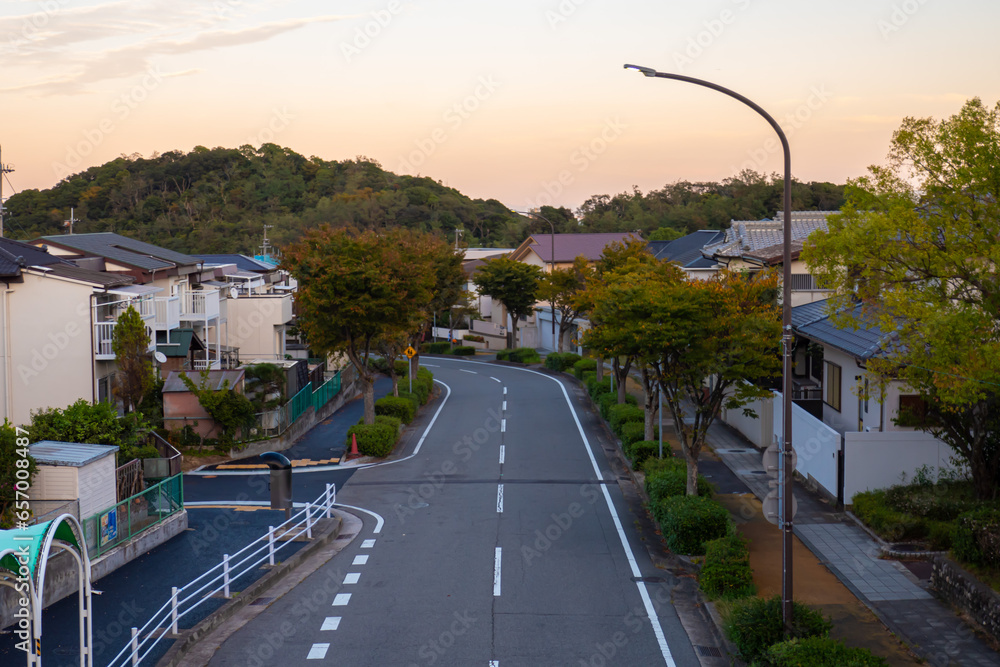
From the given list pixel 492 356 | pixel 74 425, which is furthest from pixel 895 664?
pixel 492 356

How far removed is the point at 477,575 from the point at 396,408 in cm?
1602

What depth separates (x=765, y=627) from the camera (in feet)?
33.1

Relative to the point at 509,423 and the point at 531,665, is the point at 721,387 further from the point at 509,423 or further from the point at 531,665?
the point at 509,423

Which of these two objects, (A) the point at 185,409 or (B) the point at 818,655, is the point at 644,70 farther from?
(A) the point at 185,409

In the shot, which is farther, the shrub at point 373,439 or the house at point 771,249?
the house at point 771,249

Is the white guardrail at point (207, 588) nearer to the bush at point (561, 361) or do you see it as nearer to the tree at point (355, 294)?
the tree at point (355, 294)

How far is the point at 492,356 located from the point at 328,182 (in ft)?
182

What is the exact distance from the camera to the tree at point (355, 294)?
86.1ft

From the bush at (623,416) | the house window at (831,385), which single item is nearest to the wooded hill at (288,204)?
the bush at (623,416)

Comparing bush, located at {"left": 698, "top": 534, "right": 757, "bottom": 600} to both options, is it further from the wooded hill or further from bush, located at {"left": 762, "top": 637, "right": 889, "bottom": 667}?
the wooded hill

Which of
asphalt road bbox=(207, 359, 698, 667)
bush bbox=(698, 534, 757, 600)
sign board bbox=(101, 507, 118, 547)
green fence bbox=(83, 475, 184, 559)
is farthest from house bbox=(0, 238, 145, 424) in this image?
bush bbox=(698, 534, 757, 600)

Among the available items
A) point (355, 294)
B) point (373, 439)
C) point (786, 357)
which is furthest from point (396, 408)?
point (786, 357)

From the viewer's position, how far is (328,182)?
105812 millimetres

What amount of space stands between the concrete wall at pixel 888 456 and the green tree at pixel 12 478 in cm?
1526
